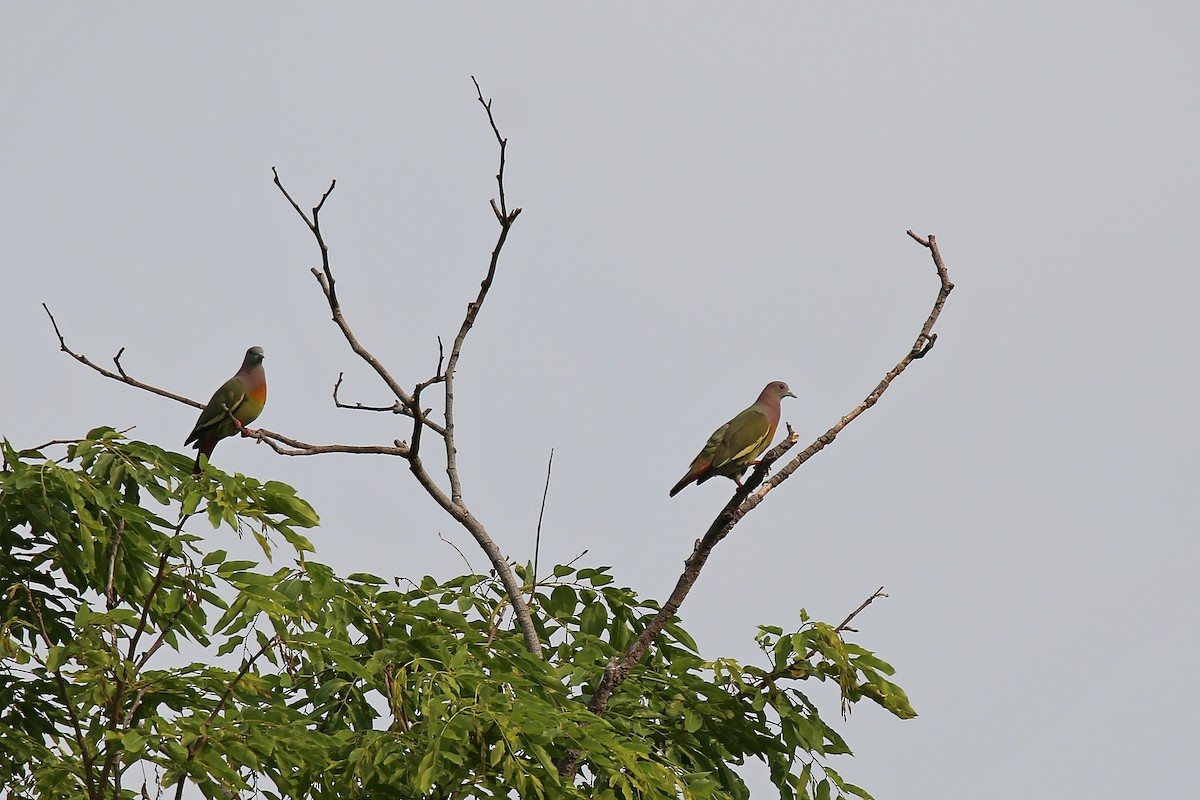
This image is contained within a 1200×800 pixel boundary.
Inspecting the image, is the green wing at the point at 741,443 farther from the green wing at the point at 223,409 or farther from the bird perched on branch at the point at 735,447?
the green wing at the point at 223,409

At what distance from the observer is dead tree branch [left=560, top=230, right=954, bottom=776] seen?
17.1 feet

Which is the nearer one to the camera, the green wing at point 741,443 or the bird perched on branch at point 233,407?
the bird perched on branch at point 233,407

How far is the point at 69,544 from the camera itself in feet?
16.3

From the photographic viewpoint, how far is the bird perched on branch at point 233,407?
721 centimetres

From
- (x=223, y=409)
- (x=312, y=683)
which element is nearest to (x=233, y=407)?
(x=223, y=409)

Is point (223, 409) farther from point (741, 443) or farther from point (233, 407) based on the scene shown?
point (741, 443)

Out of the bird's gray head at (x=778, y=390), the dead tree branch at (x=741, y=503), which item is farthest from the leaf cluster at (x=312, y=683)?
the bird's gray head at (x=778, y=390)

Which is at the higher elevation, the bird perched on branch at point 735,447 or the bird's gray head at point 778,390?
the bird's gray head at point 778,390

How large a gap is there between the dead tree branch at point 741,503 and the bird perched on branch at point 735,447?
6.65ft

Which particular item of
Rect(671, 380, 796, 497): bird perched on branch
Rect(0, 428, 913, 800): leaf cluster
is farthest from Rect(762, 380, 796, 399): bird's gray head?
Rect(0, 428, 913, 800): leaf cluster

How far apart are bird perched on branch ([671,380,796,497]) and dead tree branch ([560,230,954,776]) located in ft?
6.65

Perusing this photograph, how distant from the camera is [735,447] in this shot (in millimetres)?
7496

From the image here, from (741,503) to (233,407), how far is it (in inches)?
134

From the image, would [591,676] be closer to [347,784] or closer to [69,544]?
[347,784]
